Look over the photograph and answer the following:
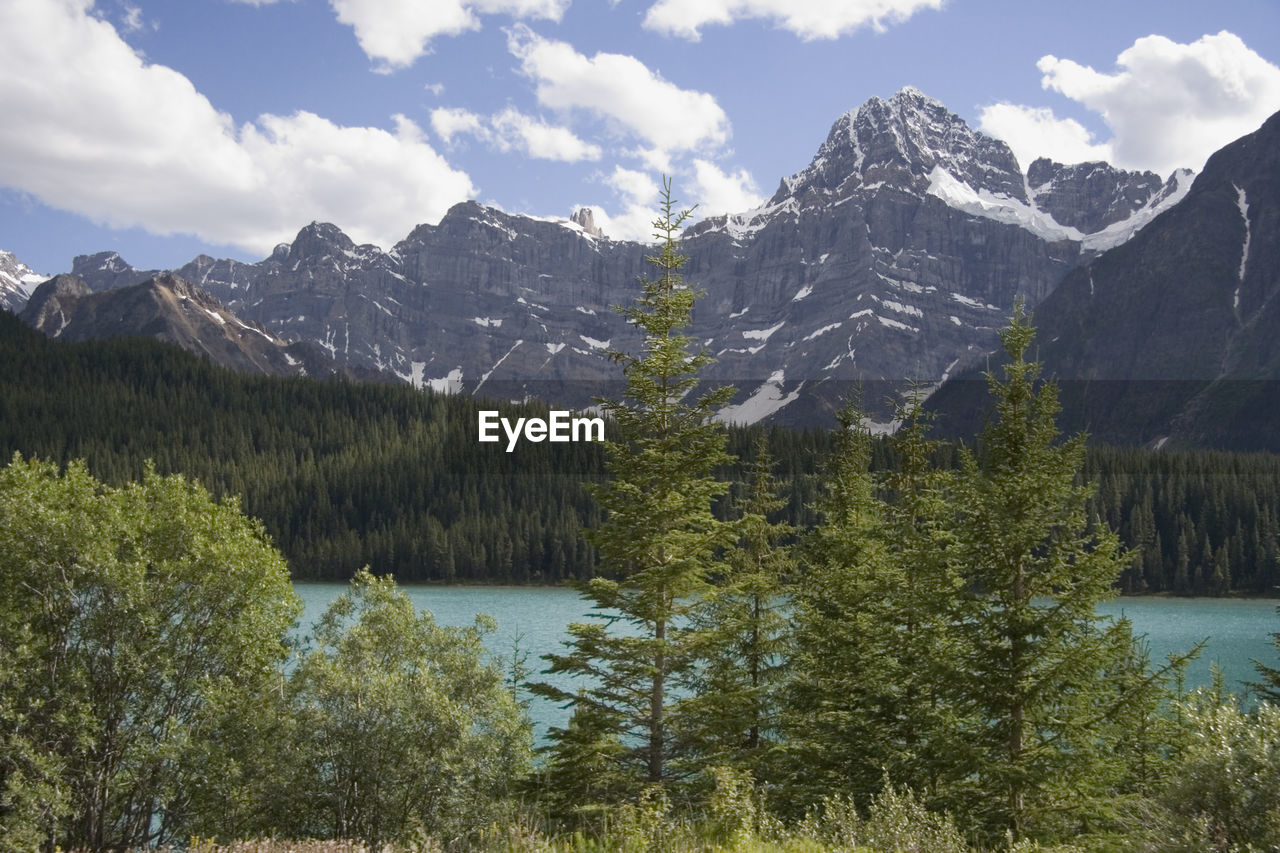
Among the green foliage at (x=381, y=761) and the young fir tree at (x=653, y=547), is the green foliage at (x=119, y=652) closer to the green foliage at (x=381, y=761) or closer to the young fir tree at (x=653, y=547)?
the green foliage at (x=381, y=761)

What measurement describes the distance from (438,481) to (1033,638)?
508 ft

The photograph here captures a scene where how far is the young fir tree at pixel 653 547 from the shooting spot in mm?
19078

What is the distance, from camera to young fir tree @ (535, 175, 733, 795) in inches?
751

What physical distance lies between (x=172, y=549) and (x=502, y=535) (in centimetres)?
11350

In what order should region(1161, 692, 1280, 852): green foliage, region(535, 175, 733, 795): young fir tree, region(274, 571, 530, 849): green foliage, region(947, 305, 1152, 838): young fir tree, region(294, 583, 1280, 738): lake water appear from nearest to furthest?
1. region(1161, 692, 1280, 852): green foliage
2. region(947, 305, 1152, 838): young fir tree
3. region(535, 175, 733, 795): young fir tree
4. region(274, 571, 530, 849): green foliage
5. region(294, 583, 1280, 738): lake water

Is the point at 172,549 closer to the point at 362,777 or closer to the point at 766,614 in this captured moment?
the point at 362,777

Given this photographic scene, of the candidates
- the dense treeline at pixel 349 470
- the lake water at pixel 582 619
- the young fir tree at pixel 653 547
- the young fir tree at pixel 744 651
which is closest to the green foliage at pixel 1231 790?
the young fir tree at pixel 744 651

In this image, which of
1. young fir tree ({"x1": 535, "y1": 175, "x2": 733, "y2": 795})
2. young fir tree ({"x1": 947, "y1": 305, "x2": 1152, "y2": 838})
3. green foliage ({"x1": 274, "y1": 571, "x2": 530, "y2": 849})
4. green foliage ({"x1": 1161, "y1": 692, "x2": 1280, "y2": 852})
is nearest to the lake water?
green foliage ({"x1": 274, "y1": 571, "x2": 530, "y2": 849})

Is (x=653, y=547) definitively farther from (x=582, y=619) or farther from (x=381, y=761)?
(x=582, y=619)

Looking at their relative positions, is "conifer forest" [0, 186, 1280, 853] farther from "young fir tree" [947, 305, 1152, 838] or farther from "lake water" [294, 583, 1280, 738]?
"lake water" [294, 583, 1280, 738]

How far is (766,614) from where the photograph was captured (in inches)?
1009

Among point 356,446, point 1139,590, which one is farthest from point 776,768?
point 356,446

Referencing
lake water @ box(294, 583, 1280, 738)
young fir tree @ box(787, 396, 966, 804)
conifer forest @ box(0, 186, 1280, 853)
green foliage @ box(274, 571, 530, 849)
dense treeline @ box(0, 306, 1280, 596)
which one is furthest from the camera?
dense treeline @ box(0, 306, 1280, 596)

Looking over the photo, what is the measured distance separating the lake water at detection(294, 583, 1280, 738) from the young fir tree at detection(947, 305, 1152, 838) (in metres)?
24.1
